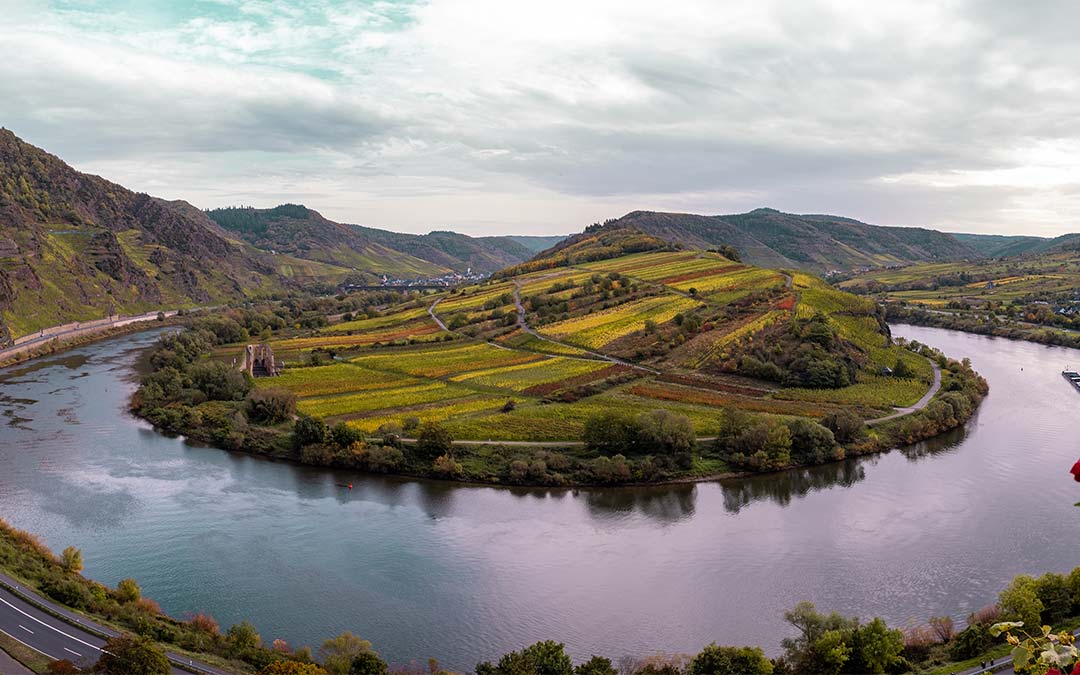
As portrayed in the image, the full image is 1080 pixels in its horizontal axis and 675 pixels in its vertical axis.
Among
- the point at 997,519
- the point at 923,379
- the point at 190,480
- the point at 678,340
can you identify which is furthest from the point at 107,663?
the point at 923,379

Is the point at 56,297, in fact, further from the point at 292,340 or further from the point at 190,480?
the point at 190,480

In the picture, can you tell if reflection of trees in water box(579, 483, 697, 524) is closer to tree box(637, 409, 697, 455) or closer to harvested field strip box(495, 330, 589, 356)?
tree box(637, 409, 697, 455)

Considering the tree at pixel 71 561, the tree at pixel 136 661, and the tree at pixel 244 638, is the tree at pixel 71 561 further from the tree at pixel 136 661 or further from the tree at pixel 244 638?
the tree at pixel 136 661

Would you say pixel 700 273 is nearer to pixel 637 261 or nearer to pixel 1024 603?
pixel 637 261

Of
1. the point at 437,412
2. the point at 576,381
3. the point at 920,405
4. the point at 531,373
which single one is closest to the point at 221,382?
the point at 437,412

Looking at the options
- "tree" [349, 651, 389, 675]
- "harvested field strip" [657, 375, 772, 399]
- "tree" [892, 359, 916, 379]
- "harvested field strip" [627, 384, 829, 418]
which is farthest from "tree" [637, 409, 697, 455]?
"tree" [892, 359, 916, 379]

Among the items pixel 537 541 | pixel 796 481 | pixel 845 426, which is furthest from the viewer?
pixel 845 426
